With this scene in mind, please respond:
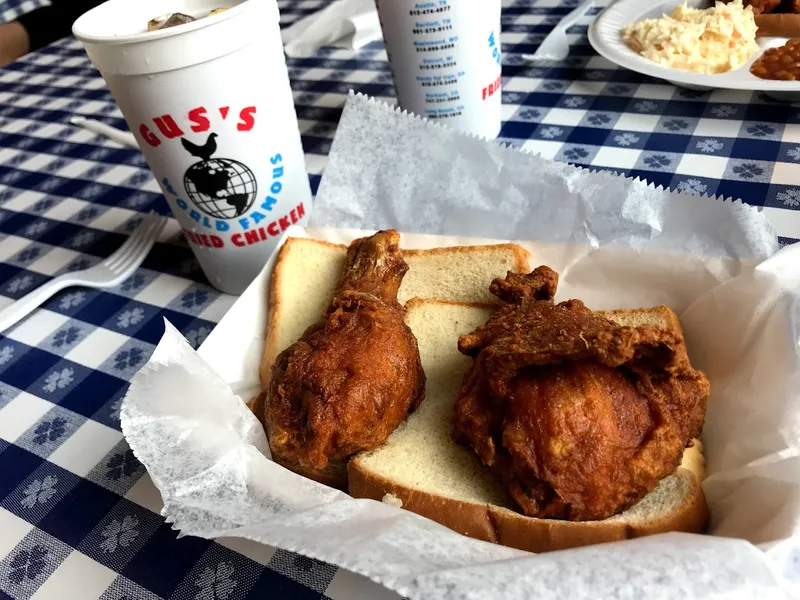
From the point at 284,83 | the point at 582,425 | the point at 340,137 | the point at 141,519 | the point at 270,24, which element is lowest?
the point at 141,519

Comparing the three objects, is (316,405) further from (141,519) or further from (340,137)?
(340,137)

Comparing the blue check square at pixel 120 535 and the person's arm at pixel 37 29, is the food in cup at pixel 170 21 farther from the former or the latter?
the person's arm at pixel 37 29

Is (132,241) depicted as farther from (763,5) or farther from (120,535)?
(763,5)

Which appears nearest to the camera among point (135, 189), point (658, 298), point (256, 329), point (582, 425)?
point (582, 425)

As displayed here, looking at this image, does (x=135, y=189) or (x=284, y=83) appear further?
(x=135, y=189)

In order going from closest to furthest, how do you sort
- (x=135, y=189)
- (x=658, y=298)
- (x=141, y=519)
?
1. (x=141, y=519)
2. (x=658, y=298)
3. (x=135, y=189)

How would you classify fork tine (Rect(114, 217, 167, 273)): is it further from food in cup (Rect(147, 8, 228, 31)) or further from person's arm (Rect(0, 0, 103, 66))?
person's arm (Rect(0, 0, 103, 66))

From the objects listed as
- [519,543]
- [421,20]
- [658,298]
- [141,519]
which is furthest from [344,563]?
[421,20]

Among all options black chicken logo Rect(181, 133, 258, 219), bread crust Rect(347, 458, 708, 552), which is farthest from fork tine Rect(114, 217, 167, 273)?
bread crust Rect(347, 458, 708, 552)
